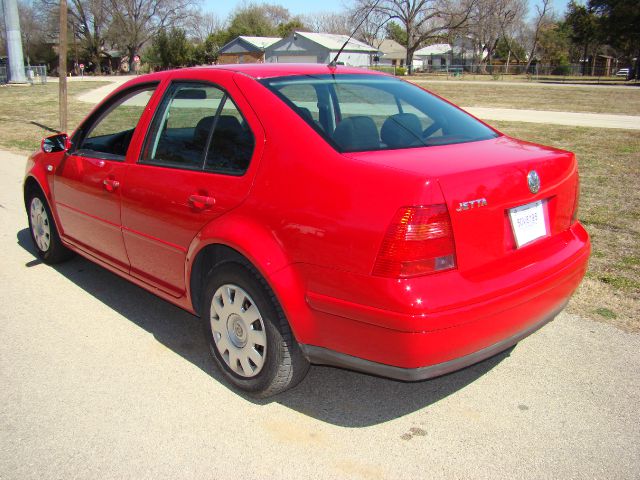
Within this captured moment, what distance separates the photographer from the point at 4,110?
23391 millimetres

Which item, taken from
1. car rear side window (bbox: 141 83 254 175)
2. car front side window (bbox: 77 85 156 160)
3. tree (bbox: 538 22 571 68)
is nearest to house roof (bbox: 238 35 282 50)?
tree (bbox: 538 22 571 68)

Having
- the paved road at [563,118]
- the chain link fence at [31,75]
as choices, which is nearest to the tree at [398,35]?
the chain link fence at [31,75]

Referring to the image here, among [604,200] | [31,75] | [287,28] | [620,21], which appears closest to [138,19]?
[287,28]

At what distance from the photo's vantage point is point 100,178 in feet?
13.1

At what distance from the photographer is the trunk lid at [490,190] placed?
2.47 meters

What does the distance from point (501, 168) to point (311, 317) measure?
110 cm

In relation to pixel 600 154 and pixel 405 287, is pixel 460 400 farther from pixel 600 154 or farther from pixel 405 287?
pixel 600 154

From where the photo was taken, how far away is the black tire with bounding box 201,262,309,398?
287 cm

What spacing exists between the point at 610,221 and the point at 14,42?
143 ft

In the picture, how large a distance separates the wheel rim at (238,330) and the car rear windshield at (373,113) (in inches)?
37.2

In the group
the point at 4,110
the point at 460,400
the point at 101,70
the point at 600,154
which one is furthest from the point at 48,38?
the point at 460,400

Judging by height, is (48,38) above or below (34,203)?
above

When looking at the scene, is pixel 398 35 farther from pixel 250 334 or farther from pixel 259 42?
pixel 250 334

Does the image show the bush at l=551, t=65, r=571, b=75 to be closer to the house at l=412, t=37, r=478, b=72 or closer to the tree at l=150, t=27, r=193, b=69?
the house at l=412, t=37, r=478, b=72
